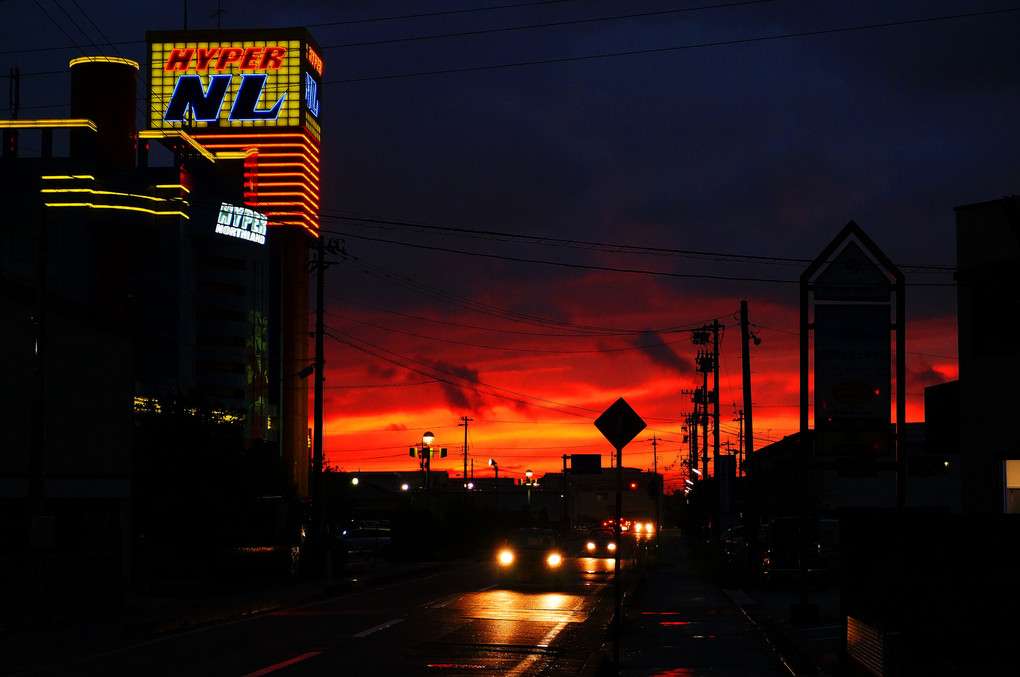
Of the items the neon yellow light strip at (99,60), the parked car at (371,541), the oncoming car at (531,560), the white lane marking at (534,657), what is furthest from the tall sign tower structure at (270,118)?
the white lane marking at (534,657)

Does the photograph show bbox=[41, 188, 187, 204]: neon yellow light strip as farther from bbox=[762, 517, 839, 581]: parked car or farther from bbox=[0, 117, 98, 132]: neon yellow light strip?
bbox=[762, 517, 839, 581]: parked car

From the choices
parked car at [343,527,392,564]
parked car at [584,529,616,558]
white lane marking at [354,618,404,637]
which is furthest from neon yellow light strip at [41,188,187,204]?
white lane marking at [354,618,404,637]

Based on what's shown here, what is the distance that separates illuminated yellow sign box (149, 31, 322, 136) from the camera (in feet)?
445

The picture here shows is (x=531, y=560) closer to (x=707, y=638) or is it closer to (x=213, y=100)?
(x=707, y=638)

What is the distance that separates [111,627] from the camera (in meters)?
19.7

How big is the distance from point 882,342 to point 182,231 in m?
98.3

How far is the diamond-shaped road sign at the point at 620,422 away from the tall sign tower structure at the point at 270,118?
119160 millimetres

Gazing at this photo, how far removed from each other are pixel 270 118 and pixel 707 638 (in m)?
128

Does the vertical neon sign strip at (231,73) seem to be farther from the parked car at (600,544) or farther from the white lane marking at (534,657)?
the white lane marking at (534,657)

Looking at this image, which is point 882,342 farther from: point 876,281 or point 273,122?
point 273,122

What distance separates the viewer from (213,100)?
456 ft

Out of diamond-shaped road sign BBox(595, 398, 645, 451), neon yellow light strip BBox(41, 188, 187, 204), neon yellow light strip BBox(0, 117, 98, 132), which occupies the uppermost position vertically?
neon yellow light strip BBox(0, 117, 98, 132)

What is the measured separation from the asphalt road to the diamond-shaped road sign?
3.08m

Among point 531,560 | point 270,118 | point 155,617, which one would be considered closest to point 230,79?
point 270,118
